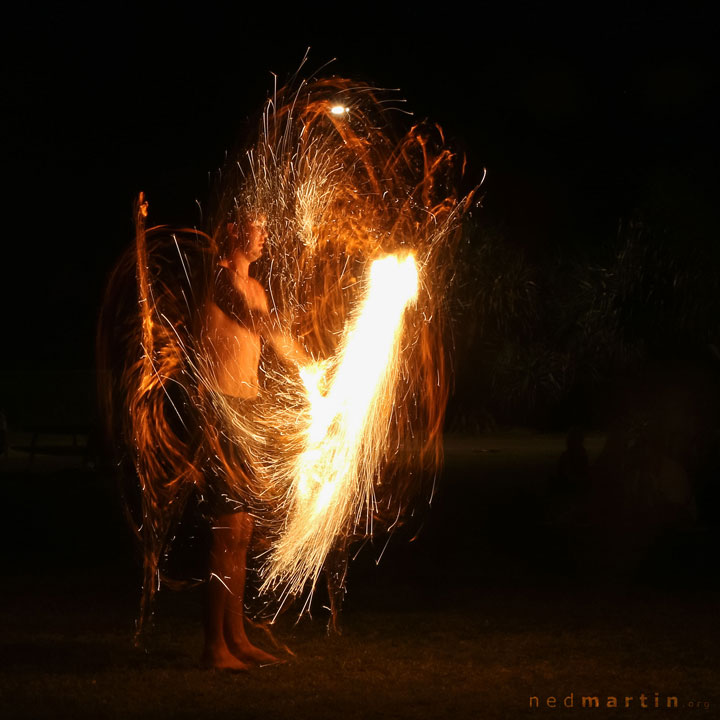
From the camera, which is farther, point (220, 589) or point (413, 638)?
point (413, 638)

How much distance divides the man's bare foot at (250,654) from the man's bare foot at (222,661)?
76 millimetres

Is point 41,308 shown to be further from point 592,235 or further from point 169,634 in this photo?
point 169,634

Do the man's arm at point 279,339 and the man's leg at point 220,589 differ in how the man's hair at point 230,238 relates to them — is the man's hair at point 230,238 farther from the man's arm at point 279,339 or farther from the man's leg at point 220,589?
the man's leg at point 220,589

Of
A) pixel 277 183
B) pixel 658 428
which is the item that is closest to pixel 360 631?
pixel 277 183

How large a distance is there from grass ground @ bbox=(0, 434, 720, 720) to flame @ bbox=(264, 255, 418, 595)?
1.94 ft

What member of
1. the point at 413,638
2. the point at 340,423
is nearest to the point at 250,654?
the point at 413,638

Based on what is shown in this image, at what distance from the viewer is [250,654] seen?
6.29 metres

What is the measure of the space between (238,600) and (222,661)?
355mm

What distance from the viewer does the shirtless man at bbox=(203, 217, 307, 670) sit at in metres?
6.21

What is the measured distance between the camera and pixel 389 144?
781cm

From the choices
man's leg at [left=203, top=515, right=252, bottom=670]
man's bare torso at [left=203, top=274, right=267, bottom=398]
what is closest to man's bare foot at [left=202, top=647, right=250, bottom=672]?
man's leg at [left=203, top=515, right=252, bottom=670]

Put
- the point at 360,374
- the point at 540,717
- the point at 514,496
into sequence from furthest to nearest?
the point at 514,496
the point at 360,374
the point at 540,717

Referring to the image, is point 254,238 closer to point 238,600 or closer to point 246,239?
point 246,239

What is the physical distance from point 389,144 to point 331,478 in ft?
7.65
